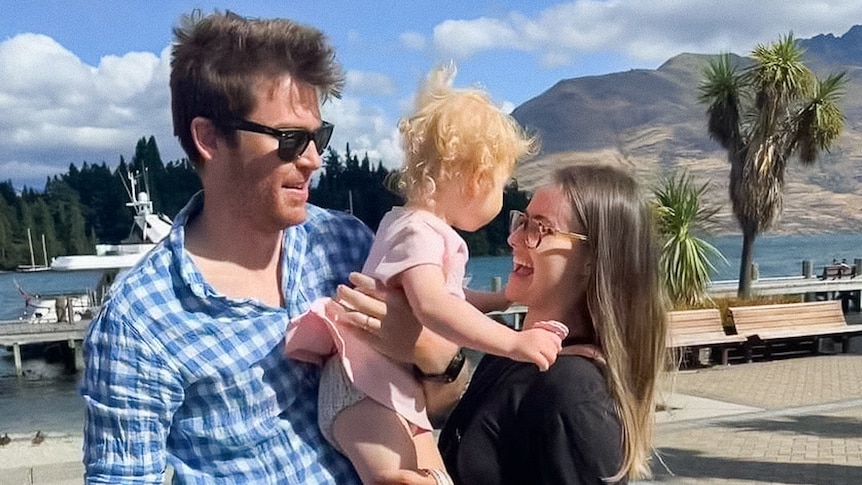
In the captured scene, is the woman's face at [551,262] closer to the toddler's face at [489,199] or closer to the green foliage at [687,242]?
the toddler's face at [489,199]

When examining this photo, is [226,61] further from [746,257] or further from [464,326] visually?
[746,257]

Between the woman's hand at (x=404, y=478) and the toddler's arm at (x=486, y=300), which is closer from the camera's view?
the woman's hand at (x=404, y=478)

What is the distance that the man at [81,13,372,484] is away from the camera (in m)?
1.67

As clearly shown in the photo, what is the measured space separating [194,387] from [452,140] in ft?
2.44

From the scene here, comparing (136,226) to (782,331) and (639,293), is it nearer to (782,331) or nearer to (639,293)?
(782,331)

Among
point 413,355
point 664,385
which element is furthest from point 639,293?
point 413,355

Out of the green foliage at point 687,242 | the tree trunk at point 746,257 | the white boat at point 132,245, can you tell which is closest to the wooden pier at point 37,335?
the white boat at point 132,245

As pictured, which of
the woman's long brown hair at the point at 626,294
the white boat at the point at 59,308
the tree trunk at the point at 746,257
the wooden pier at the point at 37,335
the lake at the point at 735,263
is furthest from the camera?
the white boat at the point at 59,308

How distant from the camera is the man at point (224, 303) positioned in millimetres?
1668

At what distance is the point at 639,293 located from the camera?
1.96m

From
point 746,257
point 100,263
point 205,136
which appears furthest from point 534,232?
point 100,263

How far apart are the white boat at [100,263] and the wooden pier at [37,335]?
114 cm

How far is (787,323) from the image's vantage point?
1636 cm

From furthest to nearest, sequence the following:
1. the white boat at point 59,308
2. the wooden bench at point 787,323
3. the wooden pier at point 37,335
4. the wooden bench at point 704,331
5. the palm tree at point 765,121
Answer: the white boat at point 59,308
the wooden pier at point 37,335
the palm tree at point 765,121
the wooden bench at point 787,323
the wooden bench at point 704,331
